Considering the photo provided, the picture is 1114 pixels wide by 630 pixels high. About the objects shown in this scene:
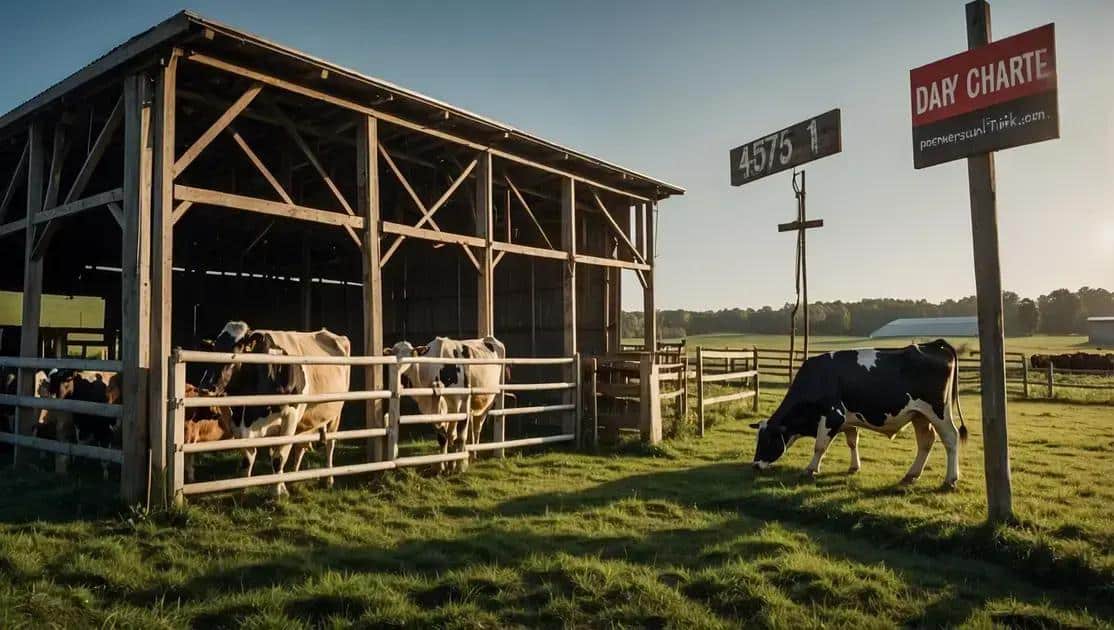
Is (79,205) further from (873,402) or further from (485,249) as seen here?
(873,402)

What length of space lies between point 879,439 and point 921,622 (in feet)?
28.0

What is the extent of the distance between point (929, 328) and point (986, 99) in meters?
92.0

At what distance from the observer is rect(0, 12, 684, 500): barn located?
22.5 ft

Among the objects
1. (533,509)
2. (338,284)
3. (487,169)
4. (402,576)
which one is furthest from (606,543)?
(338,284)

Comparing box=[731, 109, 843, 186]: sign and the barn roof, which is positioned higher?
box=[731, 109, 843, 186]: sign

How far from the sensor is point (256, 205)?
7715mm

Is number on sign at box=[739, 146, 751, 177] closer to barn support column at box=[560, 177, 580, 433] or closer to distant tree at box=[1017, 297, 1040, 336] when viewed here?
barn support column at box=[560, 177, 580, 433]

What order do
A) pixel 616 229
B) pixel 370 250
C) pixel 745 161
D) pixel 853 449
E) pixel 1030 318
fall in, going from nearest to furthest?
pixel 853 449, pixel 370 250, pixel 616 229, pixel 745 161, pixel 1030 318

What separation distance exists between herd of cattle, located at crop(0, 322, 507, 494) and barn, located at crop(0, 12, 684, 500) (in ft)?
2.02

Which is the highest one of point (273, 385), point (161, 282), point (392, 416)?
point (161, 282)

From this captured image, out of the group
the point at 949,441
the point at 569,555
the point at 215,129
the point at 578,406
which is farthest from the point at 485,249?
the point at 949,441

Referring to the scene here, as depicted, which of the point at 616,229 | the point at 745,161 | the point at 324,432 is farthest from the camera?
the point at 745,161

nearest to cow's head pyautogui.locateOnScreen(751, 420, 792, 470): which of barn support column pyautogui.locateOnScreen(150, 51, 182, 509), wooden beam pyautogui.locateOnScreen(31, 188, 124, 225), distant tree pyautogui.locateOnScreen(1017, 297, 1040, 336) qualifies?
barn support column pyautogui.locateOnScreen(150, 51, 182, 509)

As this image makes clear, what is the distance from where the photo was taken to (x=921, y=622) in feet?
13.7
